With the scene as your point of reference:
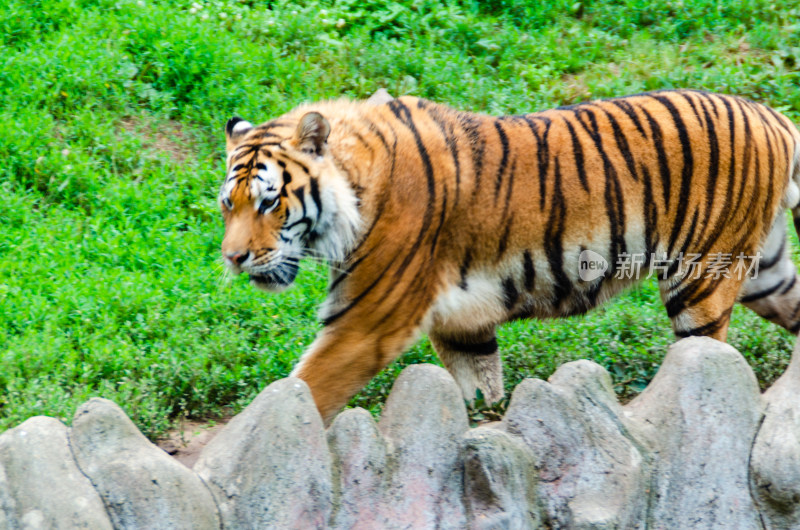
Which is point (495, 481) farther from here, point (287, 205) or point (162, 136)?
point (162, 136)

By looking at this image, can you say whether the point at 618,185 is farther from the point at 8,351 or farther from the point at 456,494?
the point at 8,351

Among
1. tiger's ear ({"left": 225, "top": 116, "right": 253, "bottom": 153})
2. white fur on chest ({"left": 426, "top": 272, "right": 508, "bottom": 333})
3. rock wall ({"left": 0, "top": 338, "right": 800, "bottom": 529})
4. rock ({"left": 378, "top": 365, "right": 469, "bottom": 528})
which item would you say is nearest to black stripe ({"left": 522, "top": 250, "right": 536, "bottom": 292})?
white fur on chest ({"left": 426, "top": 272, "right": 508, "bottom": 333})

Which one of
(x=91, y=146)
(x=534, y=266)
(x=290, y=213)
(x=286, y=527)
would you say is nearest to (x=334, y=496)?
(x=286, y=527)

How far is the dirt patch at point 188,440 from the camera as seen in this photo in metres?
3.35

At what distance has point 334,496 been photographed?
271cm

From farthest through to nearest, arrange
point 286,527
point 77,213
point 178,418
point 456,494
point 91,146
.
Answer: point 91,146
point 77,213
point 178,418
point 456,494
point 286,527

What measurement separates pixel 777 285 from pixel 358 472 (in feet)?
7.90

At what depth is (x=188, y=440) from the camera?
344 centimetres

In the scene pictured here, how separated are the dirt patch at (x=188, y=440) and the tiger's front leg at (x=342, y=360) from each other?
535 millimetres

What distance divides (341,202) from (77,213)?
7.14 feet

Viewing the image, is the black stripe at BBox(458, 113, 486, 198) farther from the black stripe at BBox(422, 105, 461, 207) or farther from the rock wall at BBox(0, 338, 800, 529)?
the rock wall at BBox(0, 338, 800, 529)

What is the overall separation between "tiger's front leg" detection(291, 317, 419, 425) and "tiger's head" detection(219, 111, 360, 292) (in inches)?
11.0

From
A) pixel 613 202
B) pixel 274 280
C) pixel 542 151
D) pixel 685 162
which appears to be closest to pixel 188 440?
pixel 274 280

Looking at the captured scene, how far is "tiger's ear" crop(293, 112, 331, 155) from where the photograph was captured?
3.21 meters
